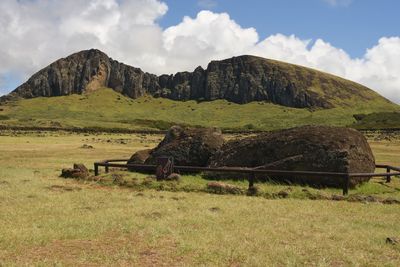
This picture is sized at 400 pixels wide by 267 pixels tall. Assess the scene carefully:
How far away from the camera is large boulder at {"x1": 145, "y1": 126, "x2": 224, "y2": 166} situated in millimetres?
29625

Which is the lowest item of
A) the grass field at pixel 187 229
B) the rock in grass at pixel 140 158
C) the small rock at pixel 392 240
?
the grass field at pixel 187 229

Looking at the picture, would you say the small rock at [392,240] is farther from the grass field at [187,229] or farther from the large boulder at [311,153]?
the large boulder at [311,153]

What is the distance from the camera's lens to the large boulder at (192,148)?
97.2ft

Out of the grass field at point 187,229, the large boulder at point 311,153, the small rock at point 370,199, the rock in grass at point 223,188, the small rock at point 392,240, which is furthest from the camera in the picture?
the large boulder at point 311,153

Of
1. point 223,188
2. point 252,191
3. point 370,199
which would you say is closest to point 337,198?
point 370,199

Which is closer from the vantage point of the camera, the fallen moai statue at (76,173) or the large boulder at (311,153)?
the large boulder at (311,153)

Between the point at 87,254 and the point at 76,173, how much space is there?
54.0 ft

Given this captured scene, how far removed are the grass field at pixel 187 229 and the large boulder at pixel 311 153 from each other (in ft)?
9.38

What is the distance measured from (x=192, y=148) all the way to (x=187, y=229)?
15.7 m

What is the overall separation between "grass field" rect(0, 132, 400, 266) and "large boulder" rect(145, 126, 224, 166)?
7659mm

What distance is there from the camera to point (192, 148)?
29.9 metres

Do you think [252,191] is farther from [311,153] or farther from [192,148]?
[192,148]

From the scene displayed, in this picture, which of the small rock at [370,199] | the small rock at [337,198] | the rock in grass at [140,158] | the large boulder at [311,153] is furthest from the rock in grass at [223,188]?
the rock in grass at [140,158]

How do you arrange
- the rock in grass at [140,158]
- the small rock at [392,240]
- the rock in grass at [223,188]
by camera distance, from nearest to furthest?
the small rock at [392,240], the rock in grass at [223,188], the rock in grass at [140,158]
